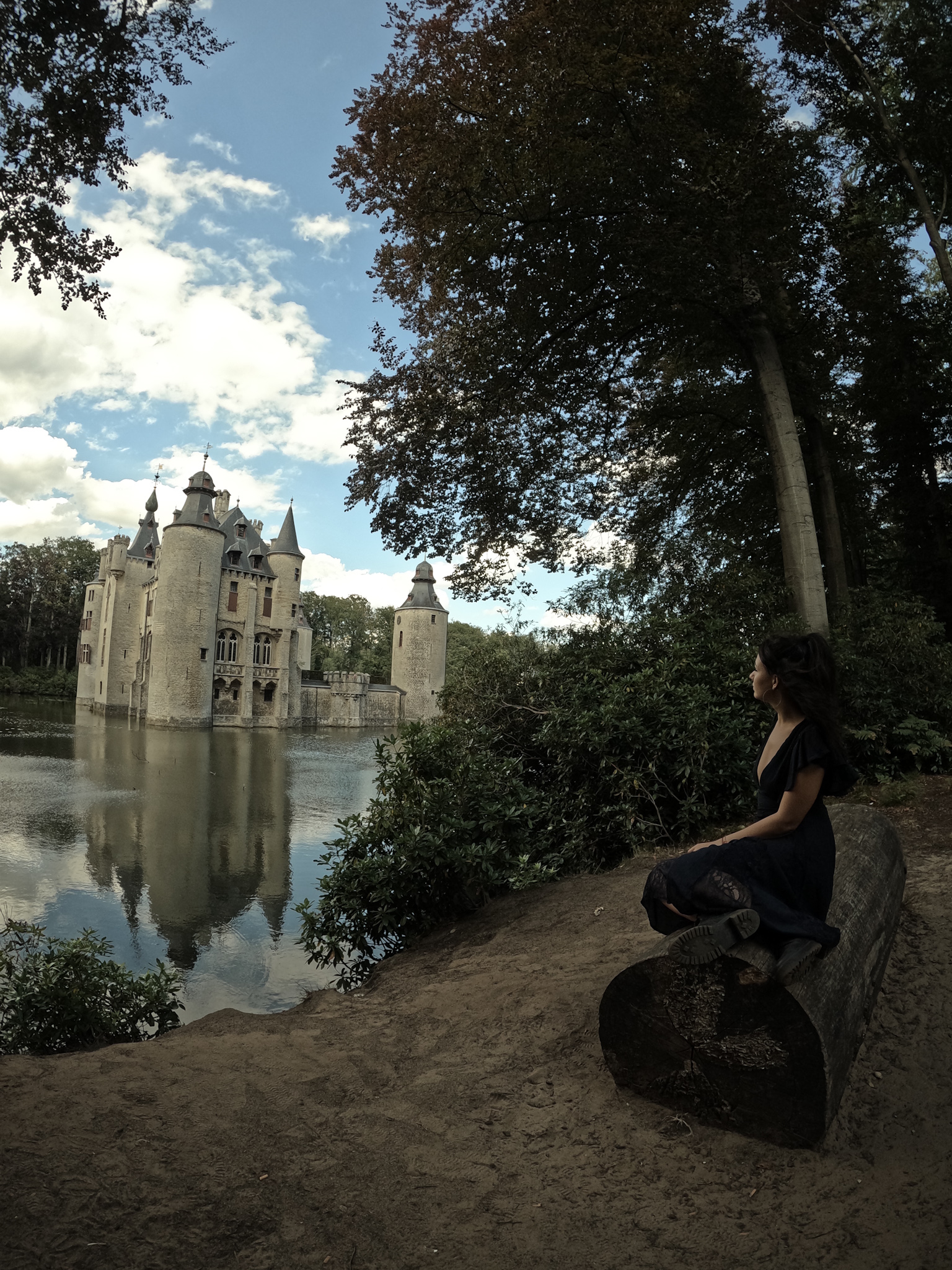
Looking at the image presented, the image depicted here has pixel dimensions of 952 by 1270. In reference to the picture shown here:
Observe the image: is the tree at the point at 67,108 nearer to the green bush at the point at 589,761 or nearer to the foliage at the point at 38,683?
the green bush at the point at 589,761

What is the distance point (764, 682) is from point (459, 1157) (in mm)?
2113

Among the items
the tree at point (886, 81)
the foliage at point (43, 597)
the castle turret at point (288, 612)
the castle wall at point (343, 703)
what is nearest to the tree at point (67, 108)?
the tree at point (886, 81)

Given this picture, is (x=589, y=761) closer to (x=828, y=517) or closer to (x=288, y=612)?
(x=828, y=517)

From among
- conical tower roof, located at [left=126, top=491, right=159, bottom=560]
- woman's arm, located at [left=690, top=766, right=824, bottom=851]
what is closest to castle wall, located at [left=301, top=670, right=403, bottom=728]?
conical tower roof, located at [left=126, top=491, right=159, bottom=560]

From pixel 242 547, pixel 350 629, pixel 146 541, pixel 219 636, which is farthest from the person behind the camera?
pixel 350 629

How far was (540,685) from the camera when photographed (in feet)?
29.8

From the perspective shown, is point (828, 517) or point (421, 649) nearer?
point (828, 517)

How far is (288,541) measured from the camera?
1925 inches

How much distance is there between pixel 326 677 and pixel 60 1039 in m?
49.4

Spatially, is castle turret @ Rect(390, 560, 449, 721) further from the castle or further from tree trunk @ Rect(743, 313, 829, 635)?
tree trunk @ Rect(743, 313, 829, 635)

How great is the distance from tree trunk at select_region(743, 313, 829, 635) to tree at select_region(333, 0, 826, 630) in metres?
0.03

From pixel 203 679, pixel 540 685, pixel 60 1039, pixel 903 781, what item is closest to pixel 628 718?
pixel 540 685

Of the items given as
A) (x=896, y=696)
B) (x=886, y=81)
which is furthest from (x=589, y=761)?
(x=886, y=81)

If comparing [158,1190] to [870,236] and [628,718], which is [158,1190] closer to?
[628,718]
